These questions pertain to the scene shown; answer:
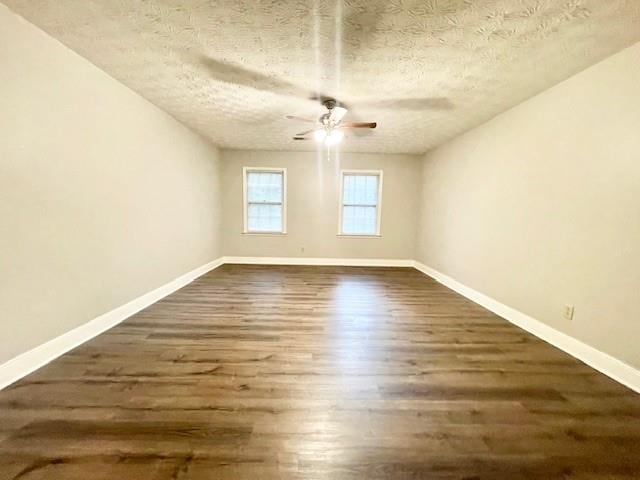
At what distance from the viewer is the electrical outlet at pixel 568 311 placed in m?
2.56

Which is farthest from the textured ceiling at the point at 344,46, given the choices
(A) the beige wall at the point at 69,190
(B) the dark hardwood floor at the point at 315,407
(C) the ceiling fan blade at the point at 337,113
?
(B) the dark hardwood floor at the point at 315,407

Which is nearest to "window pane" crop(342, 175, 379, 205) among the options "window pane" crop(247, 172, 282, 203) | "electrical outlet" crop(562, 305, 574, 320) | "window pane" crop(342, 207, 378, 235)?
"window pane" crop(342, 207, 378, 235)

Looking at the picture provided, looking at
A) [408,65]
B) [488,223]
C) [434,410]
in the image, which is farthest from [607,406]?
[408,65]

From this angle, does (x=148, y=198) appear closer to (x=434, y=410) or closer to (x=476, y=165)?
(x=434, y=410)

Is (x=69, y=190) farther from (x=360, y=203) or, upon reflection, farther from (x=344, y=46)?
(x=360, y=203)

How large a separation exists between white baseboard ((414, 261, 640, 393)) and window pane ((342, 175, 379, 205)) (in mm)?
2903

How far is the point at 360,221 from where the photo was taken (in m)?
6.48

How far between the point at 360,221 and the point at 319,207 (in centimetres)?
96

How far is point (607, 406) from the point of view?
1821mm

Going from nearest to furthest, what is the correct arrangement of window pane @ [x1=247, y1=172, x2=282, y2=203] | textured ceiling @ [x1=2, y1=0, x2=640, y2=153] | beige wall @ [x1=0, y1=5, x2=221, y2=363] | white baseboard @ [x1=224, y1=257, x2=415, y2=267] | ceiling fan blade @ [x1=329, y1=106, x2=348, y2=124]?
textured ceiling @ [x1=2, y1=0, x2=640, y2=153], beige wall @ [x1=0, y1=5, x2=221, y2=363], ceiling fan blade @ [x1=329, y1=106, x2=348, y2=124], window pane @ [x1=247, y1=172, x2=282, y2=203], white baseboard @ [x1=224, y1=257, x2=415, y2=267]

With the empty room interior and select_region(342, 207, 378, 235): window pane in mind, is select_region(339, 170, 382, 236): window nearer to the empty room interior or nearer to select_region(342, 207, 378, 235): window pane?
select_region(342, 207, 378, 235): window pane

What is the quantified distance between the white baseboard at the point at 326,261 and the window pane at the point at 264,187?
1.27m

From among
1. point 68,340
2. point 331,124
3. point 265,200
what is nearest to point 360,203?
point 265,200

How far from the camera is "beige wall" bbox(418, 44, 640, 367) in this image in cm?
213
